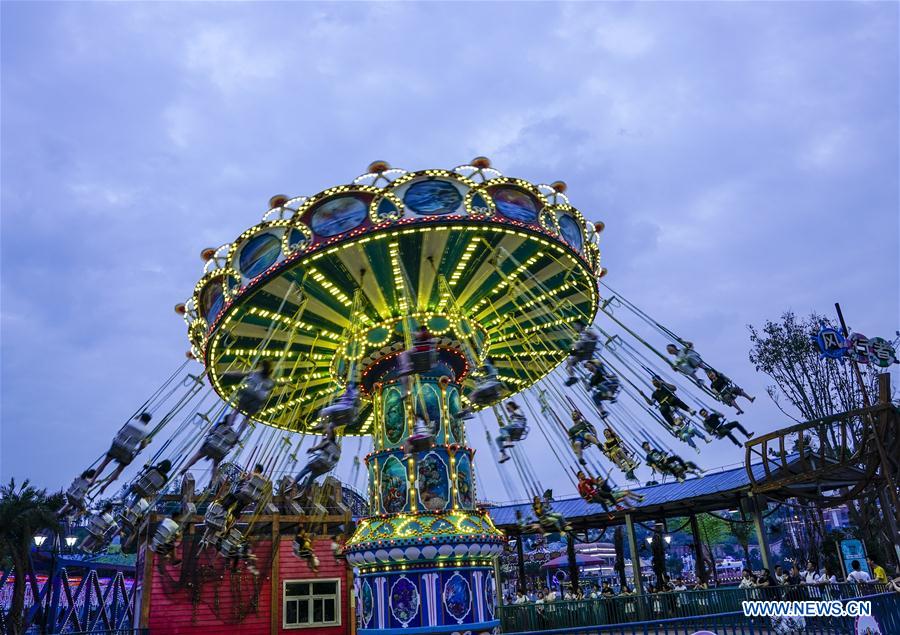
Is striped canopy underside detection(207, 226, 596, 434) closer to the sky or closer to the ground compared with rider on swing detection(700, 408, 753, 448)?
closer to the sky

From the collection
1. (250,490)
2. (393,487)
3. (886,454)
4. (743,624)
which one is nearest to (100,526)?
(250,490)

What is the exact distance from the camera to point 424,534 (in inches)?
468

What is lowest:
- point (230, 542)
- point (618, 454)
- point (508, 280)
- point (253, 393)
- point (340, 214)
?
point (230, 542)

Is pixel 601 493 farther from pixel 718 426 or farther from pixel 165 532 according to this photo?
pixel 165 532

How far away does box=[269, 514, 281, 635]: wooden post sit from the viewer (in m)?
18.2

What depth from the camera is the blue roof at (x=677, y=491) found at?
63.0 feet

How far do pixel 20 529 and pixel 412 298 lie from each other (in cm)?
1598

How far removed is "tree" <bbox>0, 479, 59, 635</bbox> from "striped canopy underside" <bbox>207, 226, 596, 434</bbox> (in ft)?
28.1

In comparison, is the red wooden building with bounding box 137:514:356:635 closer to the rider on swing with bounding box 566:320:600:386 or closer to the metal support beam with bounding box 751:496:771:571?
the rider on swing with bounding box 566:320:600:386

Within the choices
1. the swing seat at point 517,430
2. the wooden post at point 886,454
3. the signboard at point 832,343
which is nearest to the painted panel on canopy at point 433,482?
the swing seat at point 517,430

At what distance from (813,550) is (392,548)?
2136 centimetres

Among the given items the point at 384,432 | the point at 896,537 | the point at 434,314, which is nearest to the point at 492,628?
the point at 384,432

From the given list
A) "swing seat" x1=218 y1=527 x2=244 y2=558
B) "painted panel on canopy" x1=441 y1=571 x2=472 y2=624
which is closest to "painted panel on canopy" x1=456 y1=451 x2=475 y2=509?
"painted panel on canopy" x1=441 y1=571 x2=472 y2=624

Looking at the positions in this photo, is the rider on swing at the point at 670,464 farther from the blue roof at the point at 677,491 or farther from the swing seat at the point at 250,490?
the swing seat at the point at 250,490
